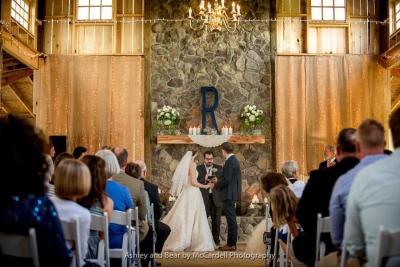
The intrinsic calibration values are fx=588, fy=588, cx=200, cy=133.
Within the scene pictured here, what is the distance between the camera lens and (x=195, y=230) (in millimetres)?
9055

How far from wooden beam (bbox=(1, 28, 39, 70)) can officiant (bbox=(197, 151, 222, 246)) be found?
12.9 feet

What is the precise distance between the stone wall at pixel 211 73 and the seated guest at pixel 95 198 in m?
8.04

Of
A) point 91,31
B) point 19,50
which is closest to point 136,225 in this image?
point 19,50

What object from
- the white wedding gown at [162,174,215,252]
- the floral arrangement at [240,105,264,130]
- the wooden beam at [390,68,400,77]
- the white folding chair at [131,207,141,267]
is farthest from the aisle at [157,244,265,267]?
the wooden beam at [390,68,400,77]

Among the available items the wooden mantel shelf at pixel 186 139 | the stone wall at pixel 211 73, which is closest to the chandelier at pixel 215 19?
the stone wall at pixel 211 73

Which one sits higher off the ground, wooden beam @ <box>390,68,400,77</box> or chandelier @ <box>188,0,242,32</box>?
chandelier @ <box>188,0,242,32</box>

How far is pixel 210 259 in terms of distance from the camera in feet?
26.8

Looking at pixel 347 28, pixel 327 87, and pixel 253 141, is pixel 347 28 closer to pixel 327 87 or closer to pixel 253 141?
pixel 327 87

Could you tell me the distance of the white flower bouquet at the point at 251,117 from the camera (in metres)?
12.1

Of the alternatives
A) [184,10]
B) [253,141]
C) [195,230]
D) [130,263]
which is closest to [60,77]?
[184,10]

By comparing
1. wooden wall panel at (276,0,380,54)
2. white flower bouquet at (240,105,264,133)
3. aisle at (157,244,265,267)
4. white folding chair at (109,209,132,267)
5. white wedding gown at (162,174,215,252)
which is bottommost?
aisle at (157,244,265,267)

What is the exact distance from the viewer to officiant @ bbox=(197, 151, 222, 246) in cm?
975

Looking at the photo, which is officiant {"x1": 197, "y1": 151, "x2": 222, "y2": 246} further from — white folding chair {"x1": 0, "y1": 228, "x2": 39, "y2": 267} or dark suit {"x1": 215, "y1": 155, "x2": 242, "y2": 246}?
white folding chair {"x1": 0, "y1": 228, "x2": 39, "y2": 267}

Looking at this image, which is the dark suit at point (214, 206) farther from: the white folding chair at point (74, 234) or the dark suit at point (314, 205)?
the white folding chair at point (74, 234)
